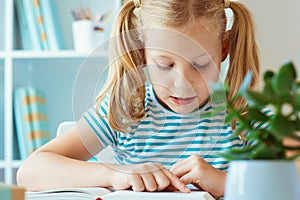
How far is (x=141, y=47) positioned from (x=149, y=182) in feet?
0.78

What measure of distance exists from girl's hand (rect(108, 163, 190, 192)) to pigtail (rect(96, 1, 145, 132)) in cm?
13

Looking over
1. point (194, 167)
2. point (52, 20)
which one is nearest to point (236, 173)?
point (194, 167)

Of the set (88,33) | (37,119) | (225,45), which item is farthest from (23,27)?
(225,45)

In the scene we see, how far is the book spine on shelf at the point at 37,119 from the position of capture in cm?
249

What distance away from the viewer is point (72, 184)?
4.08 feet

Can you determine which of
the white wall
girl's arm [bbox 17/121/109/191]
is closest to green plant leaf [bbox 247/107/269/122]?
girl's arm [bbox 17/121/109/191]

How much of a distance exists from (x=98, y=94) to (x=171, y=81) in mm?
135

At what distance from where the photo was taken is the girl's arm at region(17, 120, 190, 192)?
3.40 ft

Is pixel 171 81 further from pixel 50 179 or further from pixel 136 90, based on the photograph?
pixel 50 179

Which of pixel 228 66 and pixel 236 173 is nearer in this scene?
pixel 236 173

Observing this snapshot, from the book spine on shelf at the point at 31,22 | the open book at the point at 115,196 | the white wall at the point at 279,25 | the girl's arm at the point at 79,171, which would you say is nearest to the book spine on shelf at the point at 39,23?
the book spine on shelf at the point at 31,22

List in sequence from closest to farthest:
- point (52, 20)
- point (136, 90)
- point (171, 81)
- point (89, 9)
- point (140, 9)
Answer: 1. point (171, 81)
2. point (136, 90)
3. point (140, 9)
4. point (52, 20)
5. point (89, 9)

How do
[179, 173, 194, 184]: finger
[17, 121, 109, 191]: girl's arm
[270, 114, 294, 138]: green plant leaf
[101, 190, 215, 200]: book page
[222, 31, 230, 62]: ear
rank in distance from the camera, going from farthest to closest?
[222, 31, 230, 62]: ear, [17, 121, 109, 191]: girl's arm, [179, 173, 194, 184]: finger, [101, 190, 215, 200]: book page, [270, 114, 294, 138]: green plant leaf

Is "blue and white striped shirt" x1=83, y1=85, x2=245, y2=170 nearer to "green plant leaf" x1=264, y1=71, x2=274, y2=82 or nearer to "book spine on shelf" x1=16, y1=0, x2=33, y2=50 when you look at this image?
"green plant leaf" x1=264, y1=71, x2=274, y2=82
